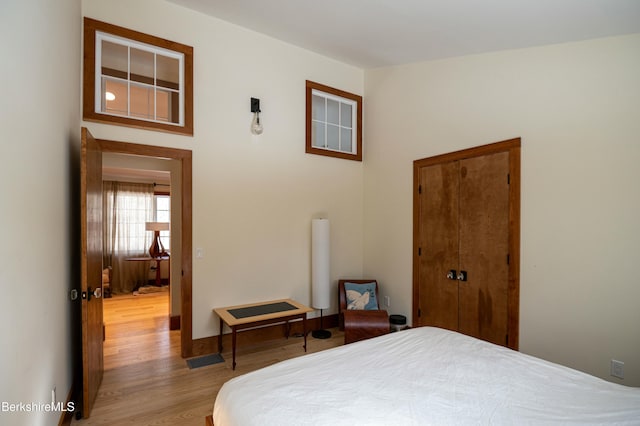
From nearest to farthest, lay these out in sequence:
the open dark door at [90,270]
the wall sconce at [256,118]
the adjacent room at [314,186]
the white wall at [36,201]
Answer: the white wall at [36,201] → the adjacent room at [314,186] → the open dark door at [90,270] → the wall sconce at [256,118]

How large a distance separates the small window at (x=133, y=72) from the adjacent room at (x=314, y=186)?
0.07 ft

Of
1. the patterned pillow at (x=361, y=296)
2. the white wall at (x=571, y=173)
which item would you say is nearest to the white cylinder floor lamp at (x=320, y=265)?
the patterned pillow at (x=361, y=296)

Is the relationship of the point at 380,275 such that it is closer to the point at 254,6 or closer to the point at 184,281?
the point at 184,281

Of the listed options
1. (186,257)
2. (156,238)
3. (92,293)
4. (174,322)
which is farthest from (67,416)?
(156,238)

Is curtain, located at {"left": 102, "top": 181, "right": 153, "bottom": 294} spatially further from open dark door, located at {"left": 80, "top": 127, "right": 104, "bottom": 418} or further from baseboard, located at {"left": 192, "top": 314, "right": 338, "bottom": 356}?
open dark door, located at {"left": 80, "top": 127, "right": 104, "bottom": 418}

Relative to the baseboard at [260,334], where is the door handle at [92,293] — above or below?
above

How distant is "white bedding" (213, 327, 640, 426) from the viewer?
1.33m

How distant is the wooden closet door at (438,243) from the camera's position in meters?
3.55

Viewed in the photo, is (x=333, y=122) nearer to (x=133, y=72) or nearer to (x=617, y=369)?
(x=133, y=72)

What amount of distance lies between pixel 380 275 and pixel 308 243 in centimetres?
112

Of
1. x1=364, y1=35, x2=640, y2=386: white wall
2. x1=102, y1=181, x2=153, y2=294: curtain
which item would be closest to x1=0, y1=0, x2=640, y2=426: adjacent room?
x1=364, y1=35, x2=640, y2=386: white wall

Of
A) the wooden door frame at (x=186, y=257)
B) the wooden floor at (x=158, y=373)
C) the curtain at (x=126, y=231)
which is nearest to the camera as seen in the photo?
the wooden floor at (x=158, y=373)

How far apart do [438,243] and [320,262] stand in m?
1.43

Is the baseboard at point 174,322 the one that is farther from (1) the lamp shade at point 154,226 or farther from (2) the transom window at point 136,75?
(1) the lamp shade at point 154,226
